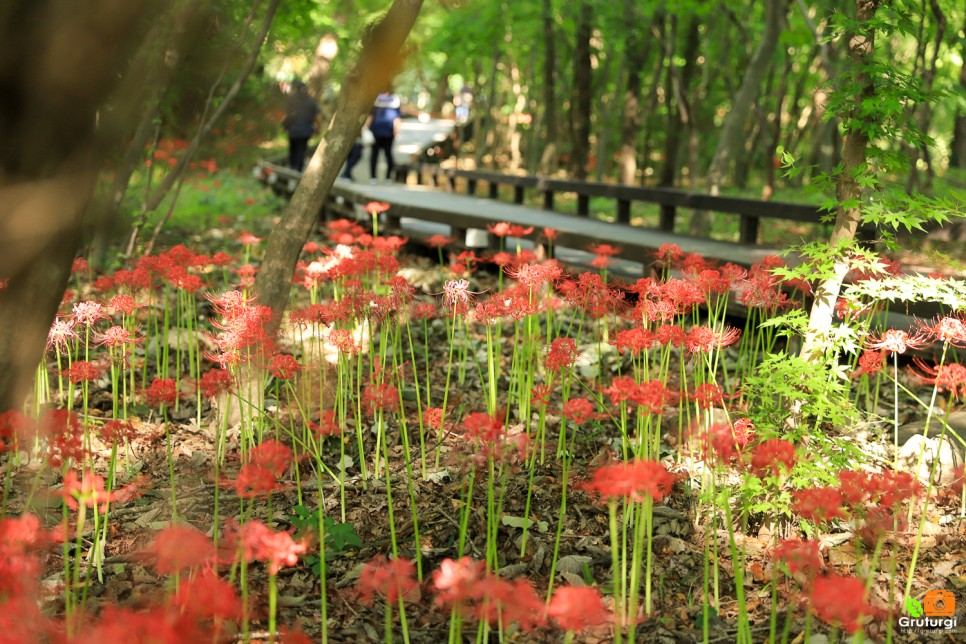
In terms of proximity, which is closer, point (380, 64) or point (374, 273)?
point (380, 64)

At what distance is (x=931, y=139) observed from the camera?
3965mm

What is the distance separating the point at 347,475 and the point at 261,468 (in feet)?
6.54

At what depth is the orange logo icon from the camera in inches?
123

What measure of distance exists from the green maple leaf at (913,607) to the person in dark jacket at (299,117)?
13.5 metres

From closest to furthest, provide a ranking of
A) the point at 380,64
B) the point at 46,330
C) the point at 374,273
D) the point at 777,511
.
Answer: the point at 46,330, the point at 777,511, the point at 380,64, the point at 374,273

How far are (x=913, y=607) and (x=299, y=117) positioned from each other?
1383 centimetres

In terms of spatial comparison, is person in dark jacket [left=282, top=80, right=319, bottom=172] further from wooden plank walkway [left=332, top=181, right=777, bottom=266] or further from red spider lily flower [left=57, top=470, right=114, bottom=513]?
red spider lily flower [left=57, top=470, right=114, bottom=513]

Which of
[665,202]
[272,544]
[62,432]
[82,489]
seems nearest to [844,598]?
[272,544]

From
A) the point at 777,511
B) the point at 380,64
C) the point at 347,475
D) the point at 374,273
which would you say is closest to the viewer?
the point at 777,511

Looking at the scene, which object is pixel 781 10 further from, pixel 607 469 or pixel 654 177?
pixel 654 177

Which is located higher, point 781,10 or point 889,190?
point 781,10

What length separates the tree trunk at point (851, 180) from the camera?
13.1 ft

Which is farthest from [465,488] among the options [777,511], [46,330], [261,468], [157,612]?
[157,612]

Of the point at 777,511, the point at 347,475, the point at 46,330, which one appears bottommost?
the point at 347,475
